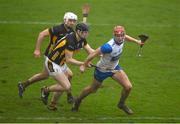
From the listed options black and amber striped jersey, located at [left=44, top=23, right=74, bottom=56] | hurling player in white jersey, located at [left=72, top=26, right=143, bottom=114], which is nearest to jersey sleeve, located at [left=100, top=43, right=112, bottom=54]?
hurling player in white jersey, located at [left=72, top=26, right=143, bottom=114]

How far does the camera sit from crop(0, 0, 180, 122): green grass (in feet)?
52.2

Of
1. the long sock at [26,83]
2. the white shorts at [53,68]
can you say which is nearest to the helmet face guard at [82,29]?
the white shorts at [53,68]

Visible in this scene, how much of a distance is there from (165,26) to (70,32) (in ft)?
29.2

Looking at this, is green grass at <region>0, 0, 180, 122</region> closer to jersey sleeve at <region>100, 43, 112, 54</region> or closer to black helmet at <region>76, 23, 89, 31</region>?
jersey sleeve at <region>100, 43, 112, 54</region>

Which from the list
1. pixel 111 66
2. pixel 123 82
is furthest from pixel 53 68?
pixel 123 82

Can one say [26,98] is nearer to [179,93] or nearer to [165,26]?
[179,93]

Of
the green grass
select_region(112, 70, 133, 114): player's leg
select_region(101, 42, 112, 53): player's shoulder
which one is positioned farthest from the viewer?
the green grass

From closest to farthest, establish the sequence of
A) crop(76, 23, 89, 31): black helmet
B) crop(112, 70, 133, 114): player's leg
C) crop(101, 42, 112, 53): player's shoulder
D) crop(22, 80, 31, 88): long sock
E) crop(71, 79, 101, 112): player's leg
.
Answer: crop(101, 42, 112, 53): player's shoulder
crop(76, 23, 89, 31): black helmet
crop(112, 70, 133, 114): player's leg
crop(71, 79, 101, 112): player's leg
crop(22, 80, 31, 88): long sock

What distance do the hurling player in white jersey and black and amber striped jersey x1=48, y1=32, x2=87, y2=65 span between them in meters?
0.47

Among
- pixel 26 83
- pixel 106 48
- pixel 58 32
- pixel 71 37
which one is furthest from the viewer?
pixel 26 83

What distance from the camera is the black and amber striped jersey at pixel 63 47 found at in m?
15.3

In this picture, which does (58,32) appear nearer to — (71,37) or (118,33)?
(71,37)

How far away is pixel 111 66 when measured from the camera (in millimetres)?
15508

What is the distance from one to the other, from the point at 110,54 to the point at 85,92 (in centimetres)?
116
